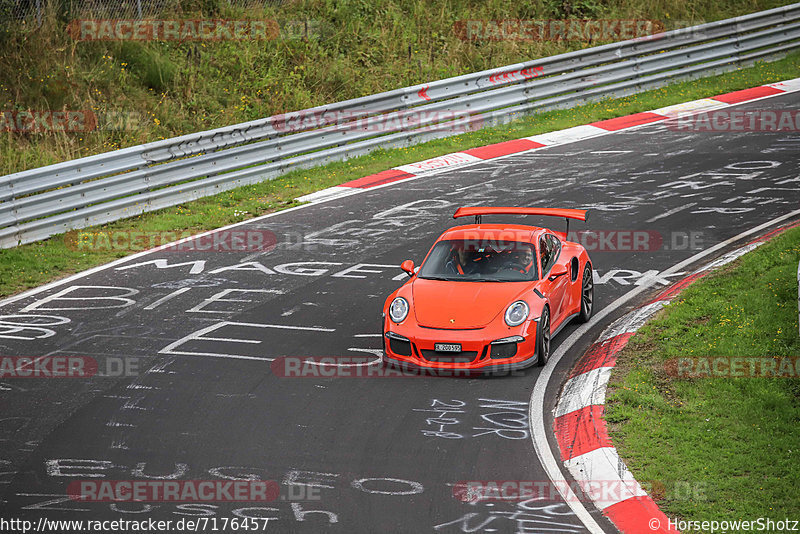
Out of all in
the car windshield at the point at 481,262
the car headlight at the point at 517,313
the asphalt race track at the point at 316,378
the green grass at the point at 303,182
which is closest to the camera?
the asphalt race track at the point at 316,378

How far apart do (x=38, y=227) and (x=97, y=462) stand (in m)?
7.96

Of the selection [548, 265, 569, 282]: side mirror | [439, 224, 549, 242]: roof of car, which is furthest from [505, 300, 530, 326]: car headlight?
[439, 224, 549, 242]: roof of car

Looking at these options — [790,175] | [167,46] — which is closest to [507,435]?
[790,175]

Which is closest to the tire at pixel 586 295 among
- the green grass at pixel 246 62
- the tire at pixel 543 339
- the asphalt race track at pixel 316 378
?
the asphalt race track at pixel 316 378

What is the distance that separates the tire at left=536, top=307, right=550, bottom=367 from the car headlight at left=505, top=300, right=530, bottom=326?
21 centimetres

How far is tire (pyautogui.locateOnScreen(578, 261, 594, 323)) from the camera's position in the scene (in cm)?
1138

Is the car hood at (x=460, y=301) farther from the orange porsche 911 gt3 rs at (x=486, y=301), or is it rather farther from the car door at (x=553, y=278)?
the car door at (x=553, y=278)

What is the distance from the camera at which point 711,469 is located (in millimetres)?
7441

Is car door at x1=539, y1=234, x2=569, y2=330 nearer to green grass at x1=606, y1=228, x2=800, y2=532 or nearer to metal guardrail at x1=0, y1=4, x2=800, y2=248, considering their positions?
green grass at x1=606, y1=228, x2=800, y2=532

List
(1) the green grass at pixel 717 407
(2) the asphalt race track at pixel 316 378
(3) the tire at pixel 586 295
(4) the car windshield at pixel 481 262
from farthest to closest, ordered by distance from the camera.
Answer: (3) the tire at pixel 586 295
(4) the car windshield at pixel 481 262
(2) the asphalt race track at pixel 316 378
(1) the green grass at pixel 717 407

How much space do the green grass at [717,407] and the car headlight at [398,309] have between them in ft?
7.42

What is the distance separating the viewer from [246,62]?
829 inches

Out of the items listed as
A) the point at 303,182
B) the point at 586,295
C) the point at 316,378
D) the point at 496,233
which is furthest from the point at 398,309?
the point at 303,182

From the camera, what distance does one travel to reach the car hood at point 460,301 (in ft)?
32.2
